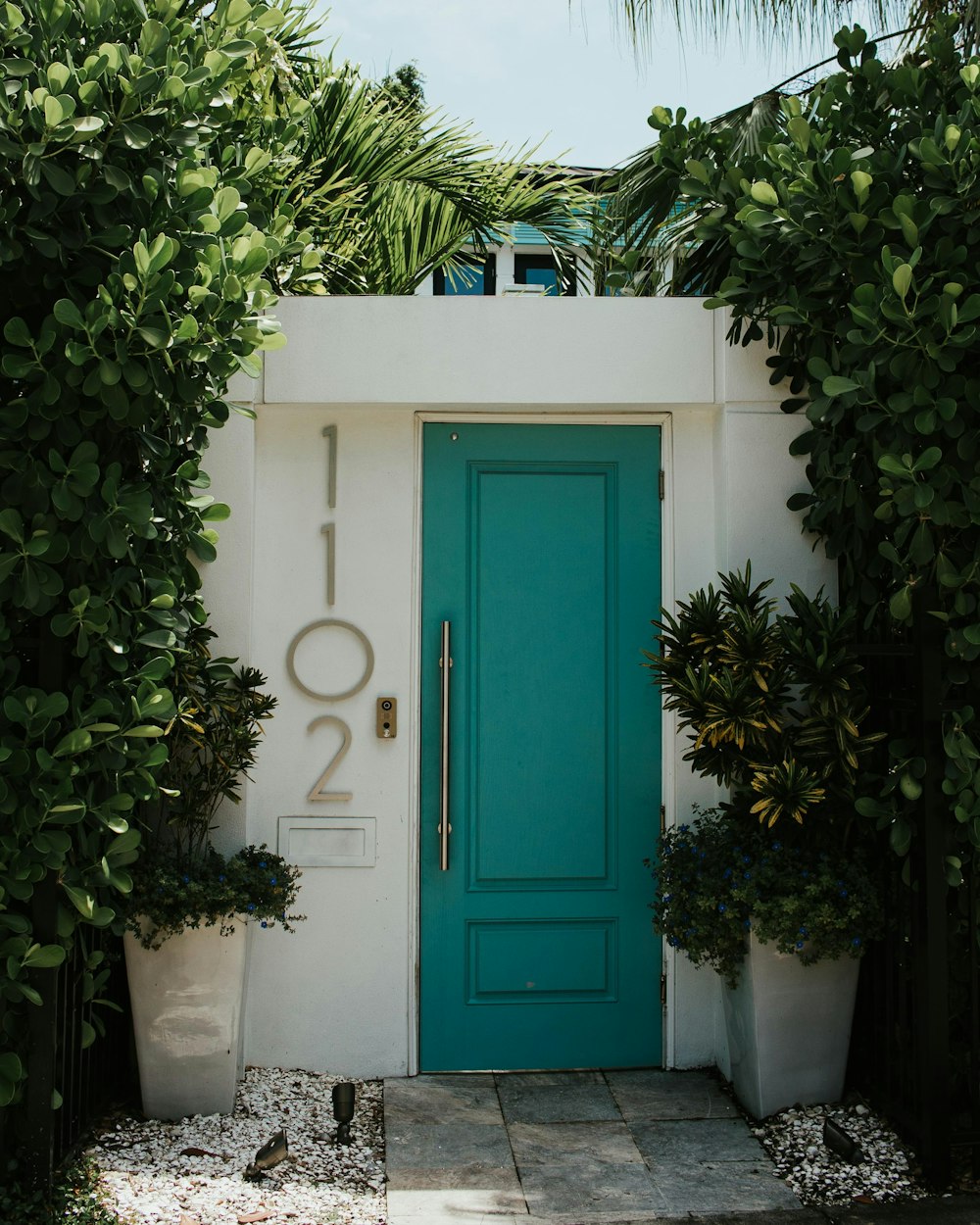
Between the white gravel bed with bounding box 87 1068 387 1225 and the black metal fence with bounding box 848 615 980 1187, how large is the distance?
5.51 ft

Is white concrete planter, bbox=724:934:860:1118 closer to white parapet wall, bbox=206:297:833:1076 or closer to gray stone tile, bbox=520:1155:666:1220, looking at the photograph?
white parapet wall, bbox=206:297:833:1076

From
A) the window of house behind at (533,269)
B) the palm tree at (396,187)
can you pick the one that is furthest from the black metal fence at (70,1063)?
the window of house behind at (533,269)

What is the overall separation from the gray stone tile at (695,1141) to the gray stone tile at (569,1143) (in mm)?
54

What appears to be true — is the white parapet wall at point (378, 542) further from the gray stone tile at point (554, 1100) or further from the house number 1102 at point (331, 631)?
the gray stone tile at point (554, 1100)

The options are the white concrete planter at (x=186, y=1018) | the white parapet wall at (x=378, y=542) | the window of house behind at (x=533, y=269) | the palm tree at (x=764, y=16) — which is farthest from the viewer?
the window of house behind at (x=533, y=269)

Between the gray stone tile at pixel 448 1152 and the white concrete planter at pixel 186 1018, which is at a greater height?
the white concrete planter at pixel 186 1018

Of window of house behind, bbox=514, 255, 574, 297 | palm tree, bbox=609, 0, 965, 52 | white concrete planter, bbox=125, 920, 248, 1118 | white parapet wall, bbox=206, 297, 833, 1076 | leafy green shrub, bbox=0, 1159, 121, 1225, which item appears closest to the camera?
leafy green shrub, bbox=0, 1159, 121, 1225

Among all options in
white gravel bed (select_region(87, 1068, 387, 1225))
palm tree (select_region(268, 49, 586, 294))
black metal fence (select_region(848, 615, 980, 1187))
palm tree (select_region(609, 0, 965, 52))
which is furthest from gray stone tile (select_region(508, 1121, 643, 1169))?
palm tree (select_region(609, 0, 965, 52))

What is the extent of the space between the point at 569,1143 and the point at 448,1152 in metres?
0.41

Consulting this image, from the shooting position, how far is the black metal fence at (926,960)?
348 cm

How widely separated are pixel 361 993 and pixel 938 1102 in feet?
6.61

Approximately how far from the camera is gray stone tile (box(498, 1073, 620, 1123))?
13.1 ft

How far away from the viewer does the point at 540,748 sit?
4410 mm

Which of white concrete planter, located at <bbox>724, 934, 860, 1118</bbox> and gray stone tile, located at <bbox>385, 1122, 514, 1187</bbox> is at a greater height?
white concrete planter, located at <bbox>724, 934, 860, 1118</bbox>
